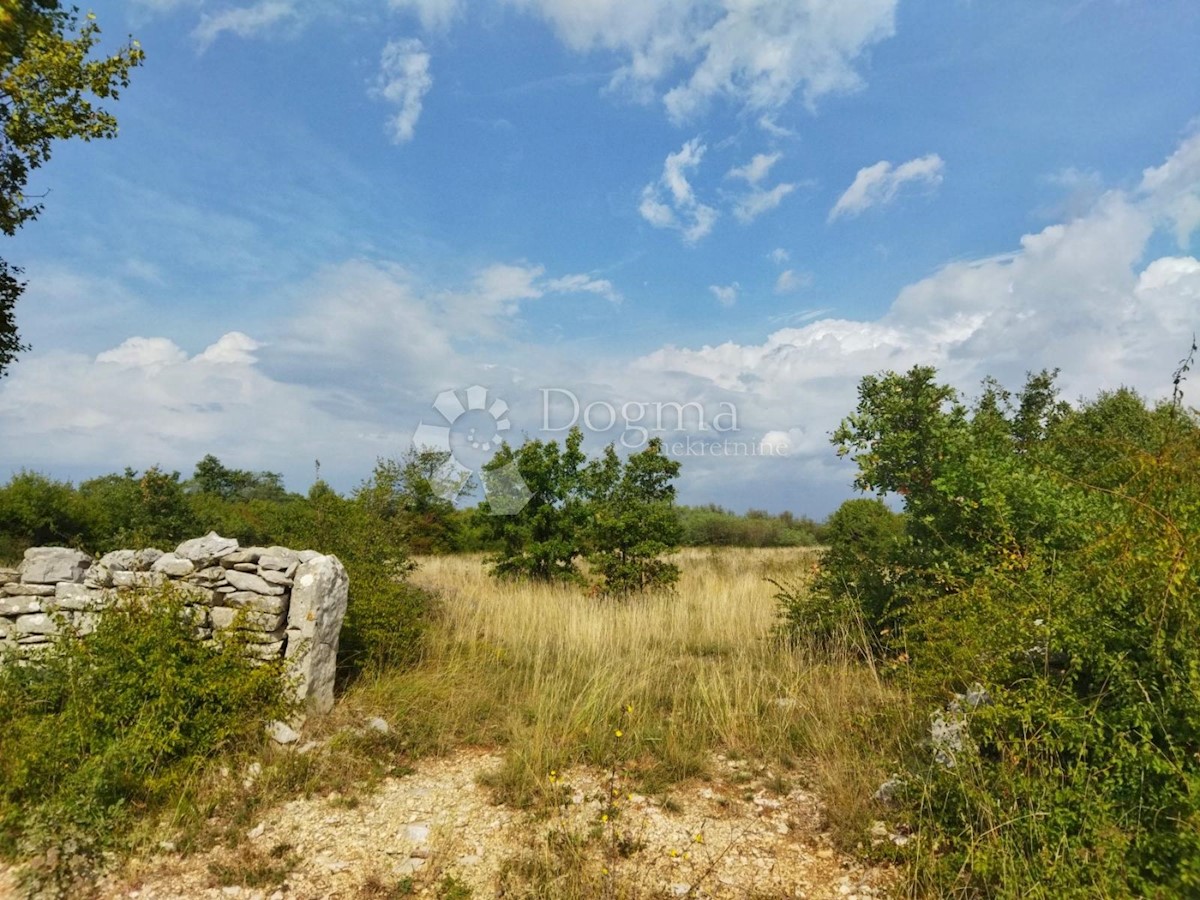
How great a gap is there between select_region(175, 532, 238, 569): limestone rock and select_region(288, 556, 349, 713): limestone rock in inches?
26.2

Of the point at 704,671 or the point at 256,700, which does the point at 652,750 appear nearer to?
the point at 704,671

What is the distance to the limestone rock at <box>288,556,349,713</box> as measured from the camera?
5.60 metres

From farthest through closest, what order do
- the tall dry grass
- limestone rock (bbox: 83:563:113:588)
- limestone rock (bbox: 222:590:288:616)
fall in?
limestone rock (bbox: 83:563:113:588)
limestone rock (bbox: 222:590:288:616)
the tall dry grass

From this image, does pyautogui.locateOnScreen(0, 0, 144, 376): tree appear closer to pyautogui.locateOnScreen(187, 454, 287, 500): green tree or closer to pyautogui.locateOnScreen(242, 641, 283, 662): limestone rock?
pyautogui.locateOnScreen(242, 641, 283, 662): limestone rock

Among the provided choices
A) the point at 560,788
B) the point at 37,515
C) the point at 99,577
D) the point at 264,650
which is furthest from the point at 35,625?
the point at 37,515

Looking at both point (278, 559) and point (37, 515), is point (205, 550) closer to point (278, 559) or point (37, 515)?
point (278, 559)

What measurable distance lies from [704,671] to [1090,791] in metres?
4.18

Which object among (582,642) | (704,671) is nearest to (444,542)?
(582,642)

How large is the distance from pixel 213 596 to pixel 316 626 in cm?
93

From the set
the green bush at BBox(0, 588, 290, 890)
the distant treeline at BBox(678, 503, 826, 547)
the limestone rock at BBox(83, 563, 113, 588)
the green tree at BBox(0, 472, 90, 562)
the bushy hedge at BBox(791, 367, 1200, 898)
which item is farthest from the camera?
the distant treeline at BBox(678, 503, 826, 547)

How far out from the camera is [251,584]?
5.69m

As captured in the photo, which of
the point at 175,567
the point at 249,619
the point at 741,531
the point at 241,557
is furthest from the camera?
the point at 741,531

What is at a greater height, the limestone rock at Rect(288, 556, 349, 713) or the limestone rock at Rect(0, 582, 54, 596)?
the limestone rock at Rect(0, 582, 54, 596)

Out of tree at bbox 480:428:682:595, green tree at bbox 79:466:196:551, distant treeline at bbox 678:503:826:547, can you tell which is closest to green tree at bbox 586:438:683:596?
tree at bbox 480:428:682:595
